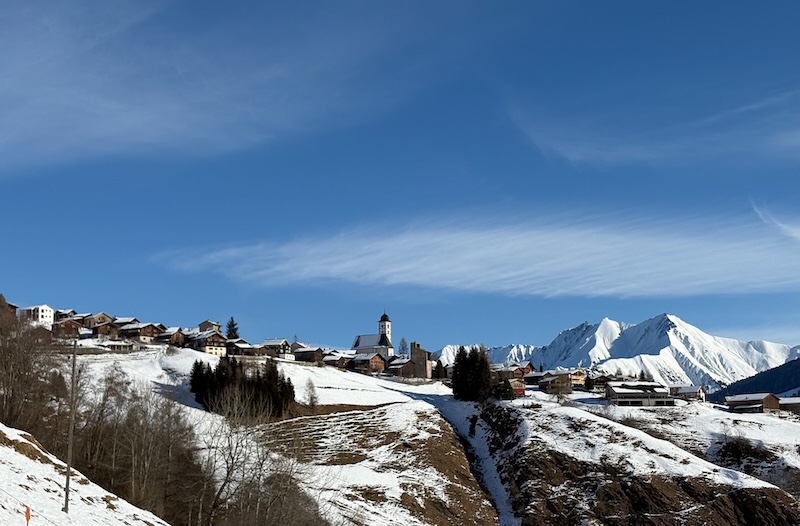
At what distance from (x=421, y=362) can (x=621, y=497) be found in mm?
96686

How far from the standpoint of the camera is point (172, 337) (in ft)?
531

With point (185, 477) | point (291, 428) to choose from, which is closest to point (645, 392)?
point (291, 428)

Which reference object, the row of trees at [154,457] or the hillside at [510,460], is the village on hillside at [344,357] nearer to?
the hillside at [510,460]

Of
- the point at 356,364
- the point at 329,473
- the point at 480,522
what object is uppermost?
the point at 356,364

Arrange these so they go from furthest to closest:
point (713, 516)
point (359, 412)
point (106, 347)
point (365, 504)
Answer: point (106, 347), point (359, 412), point (713, 516), point (365, 504)

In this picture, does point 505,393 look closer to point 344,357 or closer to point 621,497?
point 621,497

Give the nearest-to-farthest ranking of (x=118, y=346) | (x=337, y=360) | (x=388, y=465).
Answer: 1. (x=388, y=465)
2. (x=118, y=346)
3. (x=337, y=360)

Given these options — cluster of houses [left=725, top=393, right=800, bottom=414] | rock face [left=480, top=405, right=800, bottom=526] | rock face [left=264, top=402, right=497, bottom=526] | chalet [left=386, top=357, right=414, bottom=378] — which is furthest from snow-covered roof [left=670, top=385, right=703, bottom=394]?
rock face [left=480, top=405, right=800, bottom=526]

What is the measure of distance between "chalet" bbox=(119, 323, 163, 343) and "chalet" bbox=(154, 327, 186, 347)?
139 centimetres

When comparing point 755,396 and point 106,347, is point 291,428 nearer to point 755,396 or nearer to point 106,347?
point 106,347

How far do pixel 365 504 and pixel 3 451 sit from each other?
142 ft

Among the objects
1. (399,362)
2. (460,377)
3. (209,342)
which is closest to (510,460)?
(460,377)

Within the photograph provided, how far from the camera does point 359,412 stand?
109812 millimetres

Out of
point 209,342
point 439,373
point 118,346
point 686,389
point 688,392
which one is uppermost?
point 209,342
